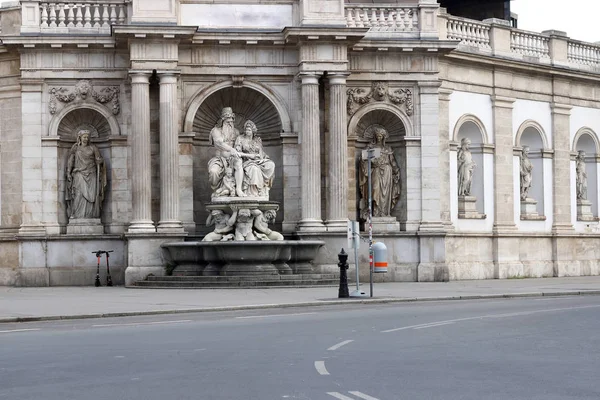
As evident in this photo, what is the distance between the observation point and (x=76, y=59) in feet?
130

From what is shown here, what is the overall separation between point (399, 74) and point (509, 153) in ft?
22.7

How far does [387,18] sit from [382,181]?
18.6ft

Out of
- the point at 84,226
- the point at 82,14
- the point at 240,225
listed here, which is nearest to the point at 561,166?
the point at 240,225

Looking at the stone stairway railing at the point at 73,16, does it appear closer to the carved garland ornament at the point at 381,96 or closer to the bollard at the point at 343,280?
the carved garland ornament at the point at 381,96

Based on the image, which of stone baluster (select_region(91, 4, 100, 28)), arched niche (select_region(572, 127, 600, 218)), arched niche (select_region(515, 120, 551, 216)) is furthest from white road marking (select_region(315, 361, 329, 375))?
arched niche (select_region(572, 127, 600, 218))

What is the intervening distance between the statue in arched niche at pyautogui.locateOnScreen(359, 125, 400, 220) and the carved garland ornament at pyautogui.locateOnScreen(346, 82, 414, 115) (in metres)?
1.14

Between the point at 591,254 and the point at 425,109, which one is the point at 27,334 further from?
the point at 591,254

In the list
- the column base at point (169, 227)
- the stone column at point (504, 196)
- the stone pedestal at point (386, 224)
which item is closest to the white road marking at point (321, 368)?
the column base at point (169, 227)

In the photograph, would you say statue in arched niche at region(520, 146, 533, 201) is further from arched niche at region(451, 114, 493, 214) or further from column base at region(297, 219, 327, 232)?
column base at region(297, 219, 327, 232)

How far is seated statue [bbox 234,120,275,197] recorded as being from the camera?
125ft

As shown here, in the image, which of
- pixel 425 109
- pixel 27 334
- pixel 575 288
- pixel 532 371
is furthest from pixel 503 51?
pixel 532 371

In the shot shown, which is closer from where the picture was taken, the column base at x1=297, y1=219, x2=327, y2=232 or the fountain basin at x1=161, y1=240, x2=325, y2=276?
the fountain basin at x1=161, y1=240, x2=325, y2=276

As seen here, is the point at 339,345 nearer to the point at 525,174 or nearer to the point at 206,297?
the point at 206,297

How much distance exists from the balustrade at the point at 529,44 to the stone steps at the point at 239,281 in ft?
47.0
